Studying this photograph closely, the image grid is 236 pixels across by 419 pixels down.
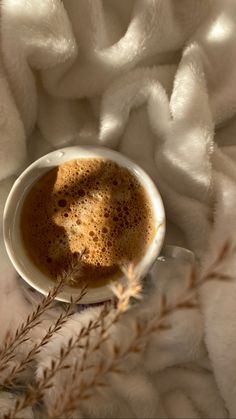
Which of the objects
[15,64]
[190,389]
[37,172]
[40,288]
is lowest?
[190,389]

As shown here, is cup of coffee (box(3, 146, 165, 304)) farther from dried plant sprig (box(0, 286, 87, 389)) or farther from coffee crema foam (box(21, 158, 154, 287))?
dried plant sprig (box(0, 286, 87, 389))

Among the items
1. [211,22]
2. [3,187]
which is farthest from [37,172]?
[211,22]

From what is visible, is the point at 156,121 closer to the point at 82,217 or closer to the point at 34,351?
the point at 82,217

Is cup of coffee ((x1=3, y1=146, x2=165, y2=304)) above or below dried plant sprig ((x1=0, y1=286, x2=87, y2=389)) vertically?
below

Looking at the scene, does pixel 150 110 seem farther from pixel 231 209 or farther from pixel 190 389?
pixel 190 389

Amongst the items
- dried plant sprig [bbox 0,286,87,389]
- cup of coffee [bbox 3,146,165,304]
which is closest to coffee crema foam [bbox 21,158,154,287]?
cup of coffee [bbox 3,146,165,304]

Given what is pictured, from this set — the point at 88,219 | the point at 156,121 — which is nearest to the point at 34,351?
the point at 88,219
